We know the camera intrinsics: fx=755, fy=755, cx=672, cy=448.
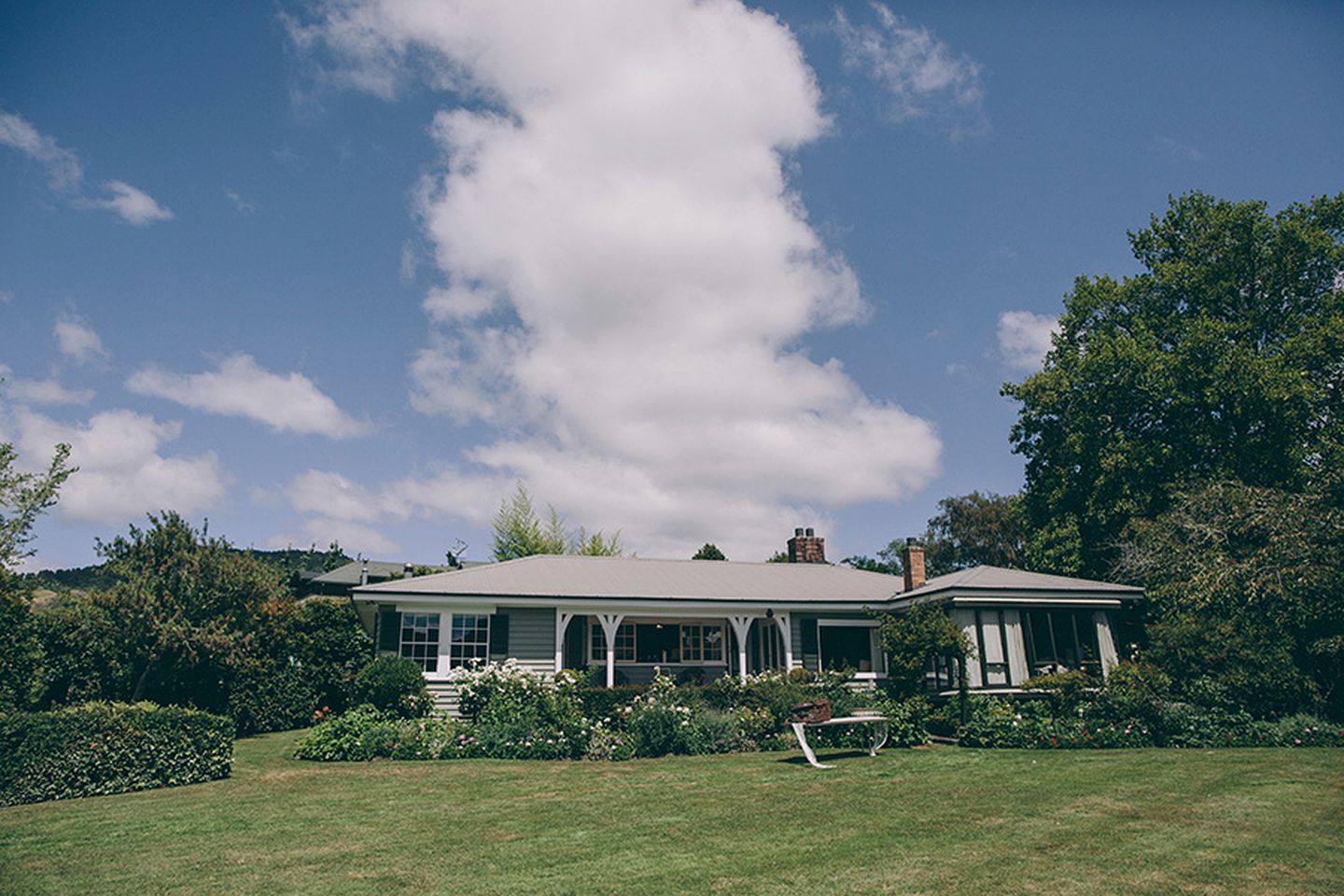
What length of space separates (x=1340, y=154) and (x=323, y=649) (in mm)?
33234

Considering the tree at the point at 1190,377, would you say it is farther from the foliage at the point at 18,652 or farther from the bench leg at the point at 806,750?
the foliage at the point at 18,652

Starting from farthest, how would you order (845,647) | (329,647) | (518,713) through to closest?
1. (845,647)
2. (329,647)
3. (518,713)

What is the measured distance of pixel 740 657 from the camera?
72.7 ft

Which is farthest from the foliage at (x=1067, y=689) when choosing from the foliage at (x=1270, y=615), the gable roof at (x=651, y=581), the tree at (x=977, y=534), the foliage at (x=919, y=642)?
the tree at (x=977, y=534)

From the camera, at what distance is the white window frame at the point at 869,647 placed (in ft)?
75.9

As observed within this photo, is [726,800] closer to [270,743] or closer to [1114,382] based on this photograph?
[270,743]

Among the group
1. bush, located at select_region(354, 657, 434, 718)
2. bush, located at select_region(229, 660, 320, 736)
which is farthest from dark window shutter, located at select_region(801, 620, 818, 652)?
bush, located at select_region(229, 660, 320, 736)

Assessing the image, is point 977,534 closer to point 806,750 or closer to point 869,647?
point 869,647

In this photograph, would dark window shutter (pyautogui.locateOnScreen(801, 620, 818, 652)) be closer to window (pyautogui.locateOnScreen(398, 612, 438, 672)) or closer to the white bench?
the white bench

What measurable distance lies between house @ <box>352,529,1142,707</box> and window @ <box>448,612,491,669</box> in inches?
1.0

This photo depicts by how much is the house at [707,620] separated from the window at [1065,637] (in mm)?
29

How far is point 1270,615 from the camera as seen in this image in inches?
693

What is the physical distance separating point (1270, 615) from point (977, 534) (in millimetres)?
42692

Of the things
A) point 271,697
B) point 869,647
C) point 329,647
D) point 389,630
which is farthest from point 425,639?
point 869,647
